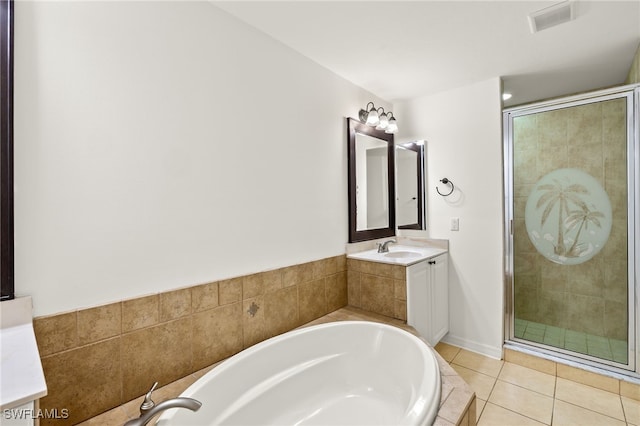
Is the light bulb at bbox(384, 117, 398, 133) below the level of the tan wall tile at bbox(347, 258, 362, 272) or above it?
above

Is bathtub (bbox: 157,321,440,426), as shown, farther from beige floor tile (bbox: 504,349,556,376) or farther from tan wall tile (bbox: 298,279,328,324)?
beige floor tile (bbox: 504,349,556,376)

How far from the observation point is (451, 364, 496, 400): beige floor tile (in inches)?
81.7

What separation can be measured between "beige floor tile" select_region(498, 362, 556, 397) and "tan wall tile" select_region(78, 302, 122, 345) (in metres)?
2.61

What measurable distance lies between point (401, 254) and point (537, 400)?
1356 mm

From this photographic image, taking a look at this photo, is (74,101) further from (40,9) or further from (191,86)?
(191,86)

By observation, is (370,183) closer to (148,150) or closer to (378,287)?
(378,287)

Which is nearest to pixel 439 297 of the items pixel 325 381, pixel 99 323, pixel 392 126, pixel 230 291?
pixel 325 381

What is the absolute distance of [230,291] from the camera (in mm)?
1659

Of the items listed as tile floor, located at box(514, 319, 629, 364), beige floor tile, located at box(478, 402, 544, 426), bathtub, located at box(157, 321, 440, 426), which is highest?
bathtub, located at box(157, 321, 440, 426)

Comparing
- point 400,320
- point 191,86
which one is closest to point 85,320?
point 191,86

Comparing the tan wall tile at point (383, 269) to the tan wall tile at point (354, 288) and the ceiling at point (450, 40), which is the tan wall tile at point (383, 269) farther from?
the ceiling at point (450, 40)

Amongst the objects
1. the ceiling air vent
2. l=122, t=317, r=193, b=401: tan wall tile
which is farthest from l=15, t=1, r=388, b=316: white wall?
the ceiling air vent

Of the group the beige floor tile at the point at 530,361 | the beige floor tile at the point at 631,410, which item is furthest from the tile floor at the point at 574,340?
the beige floor tile at the point at 631,410

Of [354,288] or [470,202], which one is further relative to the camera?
[470,202]
